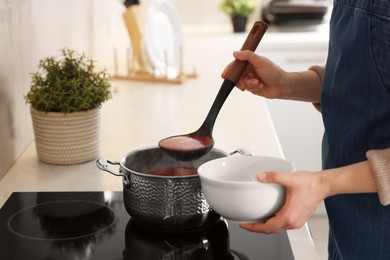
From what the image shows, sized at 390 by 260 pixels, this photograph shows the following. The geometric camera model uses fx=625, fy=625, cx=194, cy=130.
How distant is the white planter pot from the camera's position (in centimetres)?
133

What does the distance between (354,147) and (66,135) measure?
0.63 m

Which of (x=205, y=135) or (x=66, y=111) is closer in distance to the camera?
(x=205, y=135)

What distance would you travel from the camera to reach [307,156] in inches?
114

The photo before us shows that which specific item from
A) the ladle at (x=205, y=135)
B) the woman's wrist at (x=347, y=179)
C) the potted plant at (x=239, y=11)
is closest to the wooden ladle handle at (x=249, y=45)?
the ladle at (x=205, y=135)

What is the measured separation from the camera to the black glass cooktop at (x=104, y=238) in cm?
96

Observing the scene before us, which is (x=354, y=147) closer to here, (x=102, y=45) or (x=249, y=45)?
(x=249, y=45)

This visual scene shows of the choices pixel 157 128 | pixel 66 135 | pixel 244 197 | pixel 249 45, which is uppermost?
pixel 249 45

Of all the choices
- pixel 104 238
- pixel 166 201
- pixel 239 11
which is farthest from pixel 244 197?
pixel 239 11

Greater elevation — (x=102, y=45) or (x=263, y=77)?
(x=263, y=77)

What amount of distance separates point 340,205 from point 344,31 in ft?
0.93

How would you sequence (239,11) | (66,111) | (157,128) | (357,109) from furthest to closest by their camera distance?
(239,11), (157,128), (66,111), (357,109)

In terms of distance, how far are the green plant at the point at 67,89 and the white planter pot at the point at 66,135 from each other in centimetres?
2

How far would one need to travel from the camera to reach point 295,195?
2.57 feet

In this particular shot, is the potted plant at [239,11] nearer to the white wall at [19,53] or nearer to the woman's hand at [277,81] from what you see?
the white wall at [19,53]
